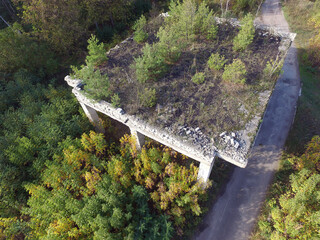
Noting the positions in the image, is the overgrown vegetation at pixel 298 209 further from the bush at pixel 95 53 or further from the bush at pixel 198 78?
the bush at pixel 95 53

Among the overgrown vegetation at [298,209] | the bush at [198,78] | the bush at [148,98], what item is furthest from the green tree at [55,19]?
the overgrown vegetation at [298,209]

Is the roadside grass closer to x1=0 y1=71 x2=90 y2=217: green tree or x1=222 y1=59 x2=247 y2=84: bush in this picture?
x1=222 y1=59 x2=247 y2=84: bush

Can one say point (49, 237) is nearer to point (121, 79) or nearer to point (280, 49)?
point (121, 79)

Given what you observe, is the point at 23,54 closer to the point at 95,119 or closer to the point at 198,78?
the point at 95,119

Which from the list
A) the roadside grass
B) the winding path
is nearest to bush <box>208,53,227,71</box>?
the winding path

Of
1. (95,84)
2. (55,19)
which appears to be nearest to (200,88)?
(95,84)
